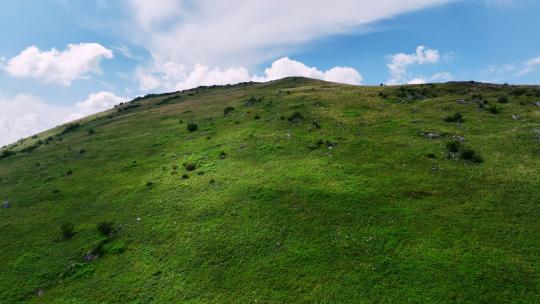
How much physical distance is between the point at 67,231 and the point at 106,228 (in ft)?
15.9

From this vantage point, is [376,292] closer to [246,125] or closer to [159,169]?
[159,169]

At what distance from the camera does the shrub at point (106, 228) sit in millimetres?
33594

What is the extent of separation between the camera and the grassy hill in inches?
914

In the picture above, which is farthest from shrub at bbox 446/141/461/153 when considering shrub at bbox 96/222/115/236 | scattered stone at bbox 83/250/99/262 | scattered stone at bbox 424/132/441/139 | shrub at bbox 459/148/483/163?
scattered stone at bbox 83/250/99/262

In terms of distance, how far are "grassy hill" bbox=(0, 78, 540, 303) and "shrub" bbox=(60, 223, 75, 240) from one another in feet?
0.98

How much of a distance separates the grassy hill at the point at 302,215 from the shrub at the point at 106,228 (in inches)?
5.4

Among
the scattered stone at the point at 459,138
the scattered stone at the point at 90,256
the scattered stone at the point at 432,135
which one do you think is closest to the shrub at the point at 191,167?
the scattered stone at the point at 90,256

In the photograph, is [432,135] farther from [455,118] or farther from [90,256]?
[90,256]

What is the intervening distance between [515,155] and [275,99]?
51564 mm

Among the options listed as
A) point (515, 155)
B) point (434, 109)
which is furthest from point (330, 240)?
point (434, 109)

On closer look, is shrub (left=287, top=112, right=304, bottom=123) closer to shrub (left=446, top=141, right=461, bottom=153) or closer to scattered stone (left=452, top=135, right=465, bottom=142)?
scattered stone (left=452, top=135, right=465, bottom=142)

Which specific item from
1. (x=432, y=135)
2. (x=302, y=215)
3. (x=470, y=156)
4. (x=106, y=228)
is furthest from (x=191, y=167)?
(x=470, y=156)

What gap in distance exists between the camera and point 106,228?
33.8m

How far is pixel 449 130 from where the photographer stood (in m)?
45.4
